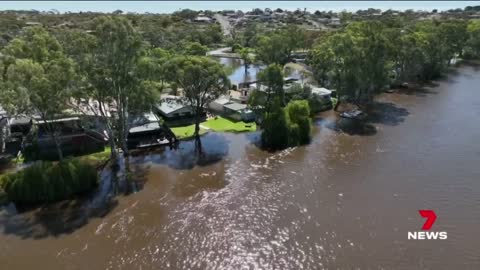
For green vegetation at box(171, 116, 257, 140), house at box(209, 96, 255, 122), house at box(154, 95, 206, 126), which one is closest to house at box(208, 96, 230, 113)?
house at box(209, 96, 255, 122)

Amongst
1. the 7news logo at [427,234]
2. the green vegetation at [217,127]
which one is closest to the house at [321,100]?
the green vegetation at [217,127]

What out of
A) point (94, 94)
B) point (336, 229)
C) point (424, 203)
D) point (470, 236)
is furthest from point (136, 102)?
point (470, 236)

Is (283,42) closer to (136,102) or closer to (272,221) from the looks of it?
(136,102)

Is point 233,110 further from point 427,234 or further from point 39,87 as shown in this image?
point 427,234

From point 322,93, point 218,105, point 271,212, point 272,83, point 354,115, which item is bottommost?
point 271,212

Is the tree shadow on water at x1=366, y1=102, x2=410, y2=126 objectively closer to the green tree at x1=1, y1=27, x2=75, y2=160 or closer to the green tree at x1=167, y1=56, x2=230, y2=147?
the green tree at x1=167, y1=56, x2=230, y2=147

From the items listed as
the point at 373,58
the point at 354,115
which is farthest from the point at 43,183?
the point at 373,58
